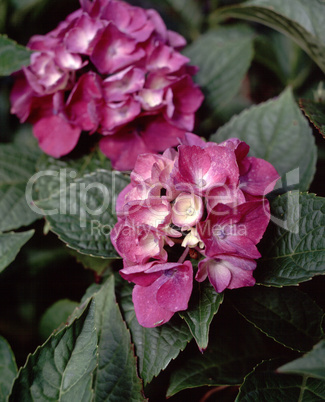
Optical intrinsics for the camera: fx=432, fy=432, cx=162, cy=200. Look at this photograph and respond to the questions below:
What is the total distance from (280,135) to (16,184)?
0.65 m

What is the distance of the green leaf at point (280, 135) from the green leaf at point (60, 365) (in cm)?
51

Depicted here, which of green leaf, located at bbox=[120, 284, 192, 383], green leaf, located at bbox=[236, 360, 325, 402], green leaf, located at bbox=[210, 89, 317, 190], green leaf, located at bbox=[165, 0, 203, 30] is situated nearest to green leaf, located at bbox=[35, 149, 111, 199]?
green leaf, located at bbox=[210, 89, 317, 190]

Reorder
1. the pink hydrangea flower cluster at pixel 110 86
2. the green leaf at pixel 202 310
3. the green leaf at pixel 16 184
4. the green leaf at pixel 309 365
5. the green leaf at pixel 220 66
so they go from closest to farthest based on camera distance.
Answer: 1. the green leaf at pixel 309 365
2. the green leaf at pixel 202 310
3. the pink hydrangea flower cluster at pixel 110 86
4. the green leaf at pixel 16 184
5. the green leaf at pixel 220 66

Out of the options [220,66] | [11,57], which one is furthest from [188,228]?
[220,66]

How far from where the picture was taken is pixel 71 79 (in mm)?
954

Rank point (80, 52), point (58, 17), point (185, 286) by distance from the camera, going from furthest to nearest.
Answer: point (58, 17), point (80, 52), point (185, 286)

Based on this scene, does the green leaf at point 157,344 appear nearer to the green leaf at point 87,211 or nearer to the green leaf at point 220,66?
the green leaf at point 87,211

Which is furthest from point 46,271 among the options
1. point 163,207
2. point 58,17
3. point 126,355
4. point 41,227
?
point 58,17

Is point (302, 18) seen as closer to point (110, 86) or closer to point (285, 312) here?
point (110, 86)

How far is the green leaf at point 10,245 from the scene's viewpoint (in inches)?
33.3

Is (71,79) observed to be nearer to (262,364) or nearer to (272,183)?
(272,183)

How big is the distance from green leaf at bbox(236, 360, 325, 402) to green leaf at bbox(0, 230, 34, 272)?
19.1 inches

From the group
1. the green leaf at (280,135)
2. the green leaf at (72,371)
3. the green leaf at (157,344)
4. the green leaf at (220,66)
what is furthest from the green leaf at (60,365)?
the green leaf at (220,66)

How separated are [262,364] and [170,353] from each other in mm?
171
